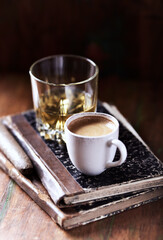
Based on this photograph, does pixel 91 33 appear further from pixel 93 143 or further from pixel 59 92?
pixel 93 143

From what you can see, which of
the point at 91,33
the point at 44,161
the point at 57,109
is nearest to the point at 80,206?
the point at 44,161

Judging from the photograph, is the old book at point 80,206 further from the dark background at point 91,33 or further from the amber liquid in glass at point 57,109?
the dark background at point 91,33

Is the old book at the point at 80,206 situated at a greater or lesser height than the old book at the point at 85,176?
lesser

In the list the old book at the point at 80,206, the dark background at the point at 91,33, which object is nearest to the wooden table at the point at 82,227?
the old book at the point at 80,206

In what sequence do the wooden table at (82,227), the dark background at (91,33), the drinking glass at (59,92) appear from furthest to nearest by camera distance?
1. the dark background at (91,33)
2. the drinking glass at (59,92)
3. the wooden table at (82,227)

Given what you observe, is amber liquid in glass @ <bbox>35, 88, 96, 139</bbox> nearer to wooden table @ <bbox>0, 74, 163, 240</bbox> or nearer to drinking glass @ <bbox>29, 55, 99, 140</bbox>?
drinking glass @ <bbox>29, 55, 99, 140</bbox>

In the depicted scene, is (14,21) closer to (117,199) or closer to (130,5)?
(130,5)
